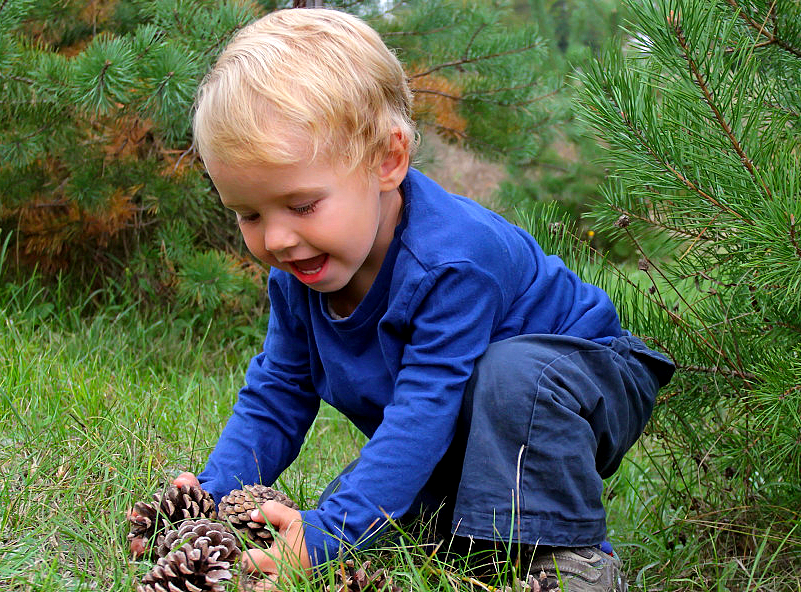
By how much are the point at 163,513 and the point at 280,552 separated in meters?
0.23

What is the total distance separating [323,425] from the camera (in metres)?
2.73

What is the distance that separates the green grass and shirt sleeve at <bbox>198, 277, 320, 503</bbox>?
0.11 meters

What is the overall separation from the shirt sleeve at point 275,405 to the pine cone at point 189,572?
1.28 feet

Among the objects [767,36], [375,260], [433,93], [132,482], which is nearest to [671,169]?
[767,36]

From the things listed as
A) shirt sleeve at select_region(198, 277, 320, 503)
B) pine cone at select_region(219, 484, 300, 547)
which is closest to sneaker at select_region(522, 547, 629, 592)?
pine cone at select_region(219, 484, 300, 547)

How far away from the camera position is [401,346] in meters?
1.56

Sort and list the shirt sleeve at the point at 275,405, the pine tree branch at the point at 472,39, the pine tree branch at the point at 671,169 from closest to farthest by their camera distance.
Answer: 1. the pine tree branch at the point at 671,169
2. the shirt sleeve at the point at 275,405
3. the pine tree branch at the point at 472,39

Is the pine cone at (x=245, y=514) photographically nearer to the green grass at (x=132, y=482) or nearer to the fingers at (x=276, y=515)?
the fingers at (x=276, y=515)

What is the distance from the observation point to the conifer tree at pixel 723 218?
1.44m

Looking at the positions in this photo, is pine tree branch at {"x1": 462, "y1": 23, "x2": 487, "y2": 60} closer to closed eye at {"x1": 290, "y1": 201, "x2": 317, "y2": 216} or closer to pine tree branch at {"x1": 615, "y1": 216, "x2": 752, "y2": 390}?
pine tree branch at {"x1": 615, "y1": 216, "x2": 752, "y2": 390}

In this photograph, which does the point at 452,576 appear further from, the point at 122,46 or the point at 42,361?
the point at 122,46

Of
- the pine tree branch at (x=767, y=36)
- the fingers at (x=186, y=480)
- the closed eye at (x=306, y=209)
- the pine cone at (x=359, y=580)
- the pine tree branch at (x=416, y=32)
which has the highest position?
the pine tree branch at (x=767, y=36)

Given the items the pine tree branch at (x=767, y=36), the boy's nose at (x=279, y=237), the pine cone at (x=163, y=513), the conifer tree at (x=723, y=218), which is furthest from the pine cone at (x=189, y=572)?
the pine tree branch at (x=767, y=36)

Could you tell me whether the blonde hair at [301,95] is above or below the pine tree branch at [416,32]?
above
